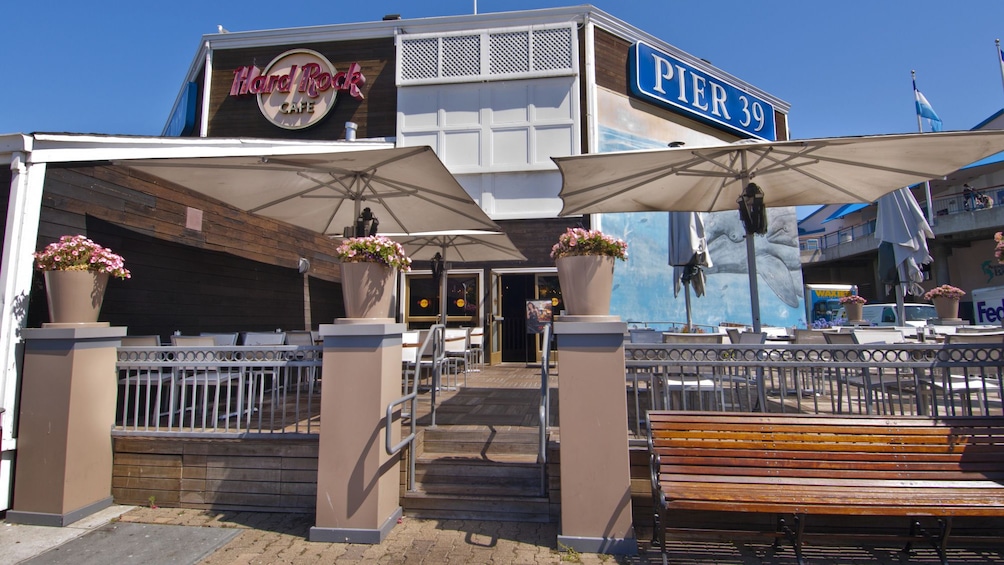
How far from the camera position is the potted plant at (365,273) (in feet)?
12.4

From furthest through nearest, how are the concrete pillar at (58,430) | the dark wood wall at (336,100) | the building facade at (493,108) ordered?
the dark wood wall at (336,100) → the building facade at (493,108) → the concrete pillar at (58,430)

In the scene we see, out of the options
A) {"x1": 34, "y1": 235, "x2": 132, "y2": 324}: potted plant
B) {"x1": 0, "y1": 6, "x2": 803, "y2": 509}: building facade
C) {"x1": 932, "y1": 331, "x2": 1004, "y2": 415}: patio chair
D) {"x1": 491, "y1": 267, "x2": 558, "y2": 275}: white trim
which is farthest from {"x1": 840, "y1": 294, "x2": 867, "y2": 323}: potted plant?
{"x1": 34, "y1": 235, "x2": 132, "y2": 324}: potted plant

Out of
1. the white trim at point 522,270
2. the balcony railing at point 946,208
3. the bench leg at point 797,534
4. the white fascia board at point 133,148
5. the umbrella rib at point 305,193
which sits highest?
→ the balcony railing at point 946,208

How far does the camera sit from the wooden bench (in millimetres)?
2844

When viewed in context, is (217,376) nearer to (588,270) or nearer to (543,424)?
(543,424)

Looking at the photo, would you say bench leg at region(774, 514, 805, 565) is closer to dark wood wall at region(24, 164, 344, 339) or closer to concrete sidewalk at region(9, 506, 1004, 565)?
concrete sidewalk at region(9, 506, 1004, 565)

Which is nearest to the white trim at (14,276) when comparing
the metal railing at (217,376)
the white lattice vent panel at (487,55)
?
the metal railing at (217,376)

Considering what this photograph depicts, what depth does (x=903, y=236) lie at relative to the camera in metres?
8.05

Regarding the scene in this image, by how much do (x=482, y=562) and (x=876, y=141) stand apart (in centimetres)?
467

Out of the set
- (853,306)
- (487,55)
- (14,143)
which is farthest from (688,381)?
(487,55)

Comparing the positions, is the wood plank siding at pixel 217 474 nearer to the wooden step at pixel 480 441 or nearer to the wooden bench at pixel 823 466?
the wooden step at pixel 480 441

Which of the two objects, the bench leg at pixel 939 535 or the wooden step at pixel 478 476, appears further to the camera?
the wooden step at pixel 478 476

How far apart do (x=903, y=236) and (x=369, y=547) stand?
30.3 ft

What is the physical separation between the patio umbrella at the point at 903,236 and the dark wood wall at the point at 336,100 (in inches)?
393
